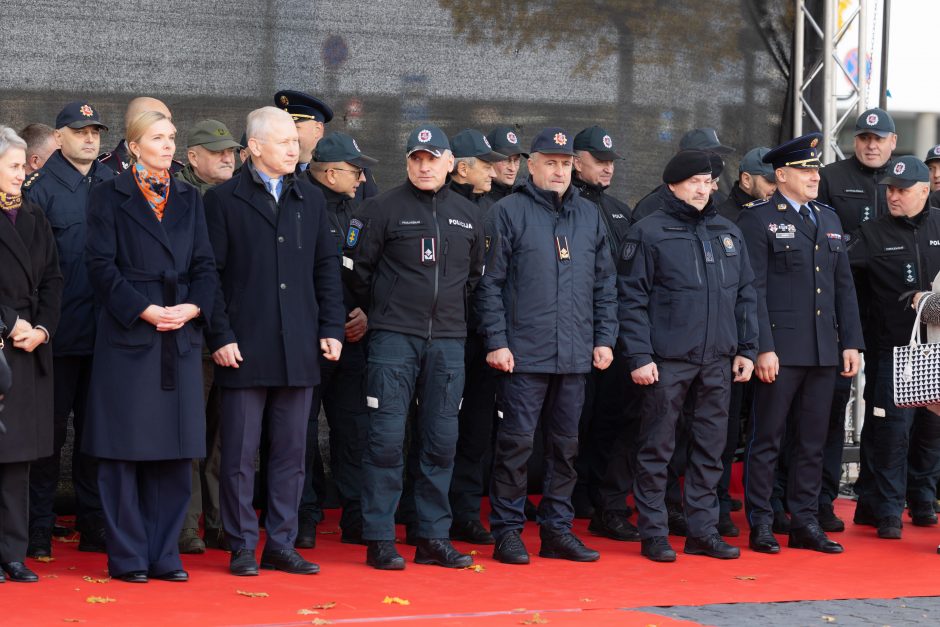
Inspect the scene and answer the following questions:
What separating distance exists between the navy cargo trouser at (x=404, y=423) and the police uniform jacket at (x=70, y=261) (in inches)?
45.7

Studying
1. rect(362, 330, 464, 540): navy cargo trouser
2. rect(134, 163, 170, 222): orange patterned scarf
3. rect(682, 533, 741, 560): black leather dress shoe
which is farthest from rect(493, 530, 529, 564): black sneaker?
rect(134, 163, 170, 222): orange patterned scarf

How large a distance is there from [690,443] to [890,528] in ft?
4.41

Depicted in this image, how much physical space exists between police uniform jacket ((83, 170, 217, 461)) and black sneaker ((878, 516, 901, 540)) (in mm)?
3487

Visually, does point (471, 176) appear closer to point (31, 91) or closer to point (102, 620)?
point (31, 91)

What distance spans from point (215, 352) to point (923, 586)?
119 inches

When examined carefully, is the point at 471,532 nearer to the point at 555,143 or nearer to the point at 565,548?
the point at 565,548

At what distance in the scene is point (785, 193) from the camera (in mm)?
6699

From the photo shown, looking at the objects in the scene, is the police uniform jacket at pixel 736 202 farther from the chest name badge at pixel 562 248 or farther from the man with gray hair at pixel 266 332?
the man with gray hair at pixel 266 332

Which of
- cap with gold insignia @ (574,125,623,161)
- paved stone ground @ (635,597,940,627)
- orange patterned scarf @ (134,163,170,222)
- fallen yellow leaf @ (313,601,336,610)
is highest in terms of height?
cap with gold insignia @ (574,125,623,161)

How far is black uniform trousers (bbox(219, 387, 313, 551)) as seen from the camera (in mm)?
5531

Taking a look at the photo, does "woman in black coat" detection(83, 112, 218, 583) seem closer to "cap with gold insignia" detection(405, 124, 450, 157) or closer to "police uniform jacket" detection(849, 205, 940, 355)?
"cap with gold insignia" detection(405, 124, 450, 157)

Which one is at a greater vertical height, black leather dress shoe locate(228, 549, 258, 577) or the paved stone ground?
black leather dress shoe locate(228, 549, 258, 577)

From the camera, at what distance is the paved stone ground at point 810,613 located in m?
4.96

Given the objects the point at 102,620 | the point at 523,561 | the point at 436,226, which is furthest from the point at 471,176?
the point at 102,620
